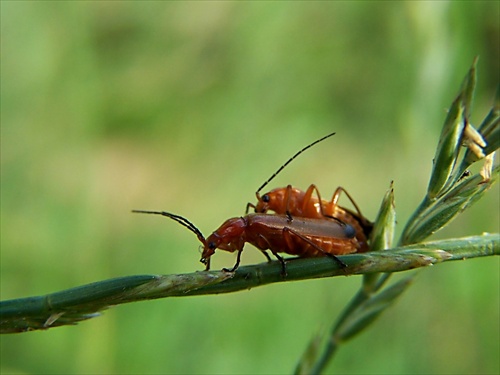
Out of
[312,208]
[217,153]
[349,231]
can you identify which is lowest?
[349,231]

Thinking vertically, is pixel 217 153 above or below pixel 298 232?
above

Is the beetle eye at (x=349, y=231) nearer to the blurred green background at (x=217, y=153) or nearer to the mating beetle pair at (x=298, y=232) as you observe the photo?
the mating beetle pair at (x=298, y=232)

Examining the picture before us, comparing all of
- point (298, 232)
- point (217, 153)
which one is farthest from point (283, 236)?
point (217, 153)

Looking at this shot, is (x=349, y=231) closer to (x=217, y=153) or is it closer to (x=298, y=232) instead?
(x=298, y=232)

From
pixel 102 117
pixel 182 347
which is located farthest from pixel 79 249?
pixel 102 117

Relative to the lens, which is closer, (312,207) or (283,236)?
(283,236)

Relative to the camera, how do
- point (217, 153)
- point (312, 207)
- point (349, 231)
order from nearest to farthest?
point (349, 231)
point (312, 207)
point (217, 153)

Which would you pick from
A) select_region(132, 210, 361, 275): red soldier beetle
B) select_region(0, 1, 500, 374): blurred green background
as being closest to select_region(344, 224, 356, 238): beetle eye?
select_region(132, 210, 361, 275): red soldier beetle
